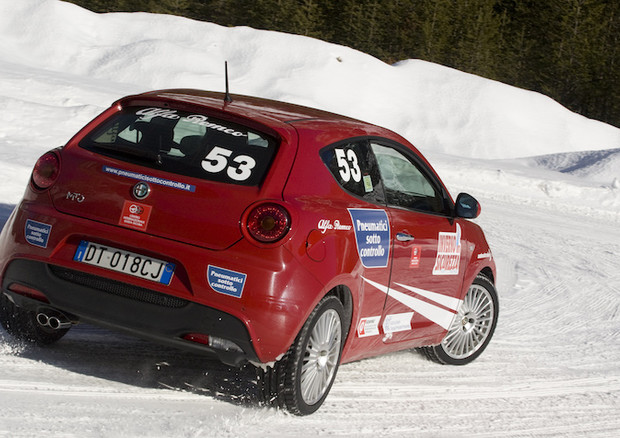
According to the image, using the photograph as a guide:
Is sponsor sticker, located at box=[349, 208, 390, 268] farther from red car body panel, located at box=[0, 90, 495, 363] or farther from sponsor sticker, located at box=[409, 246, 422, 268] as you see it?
sponsor sticker, located at box=[409, 246, 422, 268]

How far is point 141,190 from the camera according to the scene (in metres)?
4.62

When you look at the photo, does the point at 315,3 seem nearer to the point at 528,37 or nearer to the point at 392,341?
the point at 528,37

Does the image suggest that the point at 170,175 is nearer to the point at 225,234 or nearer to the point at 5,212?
the point at 225,234

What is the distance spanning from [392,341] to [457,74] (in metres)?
26.3

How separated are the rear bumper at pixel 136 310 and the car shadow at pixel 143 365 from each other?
459 mm

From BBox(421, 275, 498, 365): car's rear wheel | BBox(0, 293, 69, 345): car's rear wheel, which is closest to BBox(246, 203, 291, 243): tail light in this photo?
BBox(0, 293, 69, 345): car's rear wheel

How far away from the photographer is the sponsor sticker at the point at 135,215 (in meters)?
4.57

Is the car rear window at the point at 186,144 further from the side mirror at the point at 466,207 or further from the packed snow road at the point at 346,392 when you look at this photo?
the side mirror at the point at 466,207

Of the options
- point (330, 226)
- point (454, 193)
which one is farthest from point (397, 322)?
point (454, 193)

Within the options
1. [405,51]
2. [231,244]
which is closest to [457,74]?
[405,51]

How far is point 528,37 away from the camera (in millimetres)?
63219

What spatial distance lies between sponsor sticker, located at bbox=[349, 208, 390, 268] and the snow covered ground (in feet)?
2.67

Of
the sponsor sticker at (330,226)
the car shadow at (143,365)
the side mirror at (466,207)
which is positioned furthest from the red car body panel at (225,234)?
the side mirror at (466,207)

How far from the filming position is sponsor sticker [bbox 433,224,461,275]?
6020 millimetres
